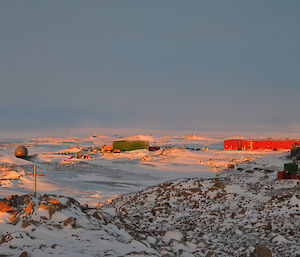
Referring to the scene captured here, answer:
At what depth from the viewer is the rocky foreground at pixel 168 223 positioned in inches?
360

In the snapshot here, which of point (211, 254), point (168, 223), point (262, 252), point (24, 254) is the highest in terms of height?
point (24, 254)

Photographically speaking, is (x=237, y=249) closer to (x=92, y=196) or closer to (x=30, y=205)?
(x=30, y=205)

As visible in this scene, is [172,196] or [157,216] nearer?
[157,216]

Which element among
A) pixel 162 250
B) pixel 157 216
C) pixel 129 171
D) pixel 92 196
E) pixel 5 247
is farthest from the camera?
pixel 129 171

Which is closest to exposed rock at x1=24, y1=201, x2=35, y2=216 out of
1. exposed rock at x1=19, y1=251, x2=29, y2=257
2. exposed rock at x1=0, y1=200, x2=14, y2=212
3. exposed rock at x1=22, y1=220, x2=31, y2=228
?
exposed rock at x1=0, y1=200, x2=14, y2=212

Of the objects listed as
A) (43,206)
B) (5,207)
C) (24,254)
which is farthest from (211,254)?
(5,207)

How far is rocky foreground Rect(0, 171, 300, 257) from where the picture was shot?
9.15 meters

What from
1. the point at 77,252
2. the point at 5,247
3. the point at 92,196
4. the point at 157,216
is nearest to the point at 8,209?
the point at 5,247

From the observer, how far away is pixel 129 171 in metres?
38.0

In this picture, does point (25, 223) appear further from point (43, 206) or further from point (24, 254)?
point (24, 254)

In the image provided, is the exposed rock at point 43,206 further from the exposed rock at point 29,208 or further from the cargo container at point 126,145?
the cargo container at point 126,145

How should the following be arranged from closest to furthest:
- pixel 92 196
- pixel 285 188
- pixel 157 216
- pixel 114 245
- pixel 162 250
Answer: pixel 114 245, pixel 162 250, pixel 157 216, pixel 285 188, pixel 92 196

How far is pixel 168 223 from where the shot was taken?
14969 millimetres

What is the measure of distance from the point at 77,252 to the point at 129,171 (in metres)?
29.7
